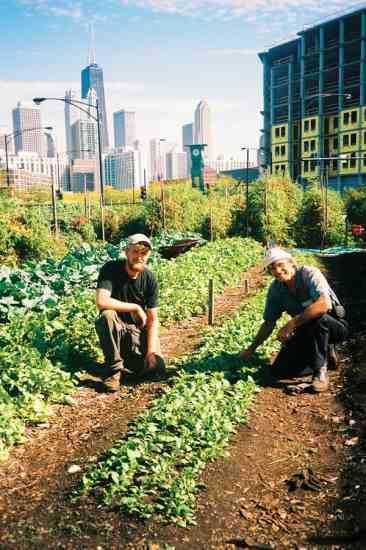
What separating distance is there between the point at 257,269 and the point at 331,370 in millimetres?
10524

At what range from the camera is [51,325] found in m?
6.20

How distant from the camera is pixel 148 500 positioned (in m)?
3.43

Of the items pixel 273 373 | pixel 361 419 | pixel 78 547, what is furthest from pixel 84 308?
pixel 78 547

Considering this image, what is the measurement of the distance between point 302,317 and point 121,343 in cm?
191

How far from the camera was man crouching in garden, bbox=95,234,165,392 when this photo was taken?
17.8 feet

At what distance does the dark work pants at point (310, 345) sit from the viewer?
5344 mm

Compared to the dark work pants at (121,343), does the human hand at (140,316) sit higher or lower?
higher

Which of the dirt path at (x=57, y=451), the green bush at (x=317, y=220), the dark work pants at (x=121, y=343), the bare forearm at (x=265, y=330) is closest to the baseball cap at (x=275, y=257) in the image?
the bare forearm at (x=265, y=330)

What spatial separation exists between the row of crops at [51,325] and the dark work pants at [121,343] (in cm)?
47

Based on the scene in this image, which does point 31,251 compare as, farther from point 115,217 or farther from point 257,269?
point 115,217

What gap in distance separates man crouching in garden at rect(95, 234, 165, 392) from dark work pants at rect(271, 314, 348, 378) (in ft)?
4.31

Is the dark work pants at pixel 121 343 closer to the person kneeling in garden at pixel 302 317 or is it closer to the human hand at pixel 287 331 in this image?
the person kneeling in garden at pixel 302 317

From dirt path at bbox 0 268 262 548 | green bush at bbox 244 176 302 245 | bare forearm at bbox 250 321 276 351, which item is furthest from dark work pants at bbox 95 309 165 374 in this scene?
green bush at bbox 244 176 302 245

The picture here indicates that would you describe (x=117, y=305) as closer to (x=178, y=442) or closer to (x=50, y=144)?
(x=178, y=442)
